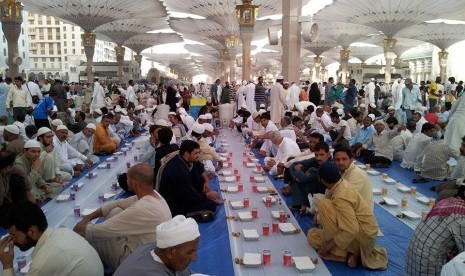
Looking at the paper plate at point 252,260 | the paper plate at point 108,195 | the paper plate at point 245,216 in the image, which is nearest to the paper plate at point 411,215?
the paper plate at point 245,216

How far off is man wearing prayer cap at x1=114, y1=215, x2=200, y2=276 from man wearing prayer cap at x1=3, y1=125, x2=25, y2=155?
169 inches

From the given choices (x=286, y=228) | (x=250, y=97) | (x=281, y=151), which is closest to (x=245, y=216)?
(x=286, y=228)

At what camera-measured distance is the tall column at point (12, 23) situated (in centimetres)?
1762

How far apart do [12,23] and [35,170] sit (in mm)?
15384

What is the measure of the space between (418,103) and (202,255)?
34.8 ft

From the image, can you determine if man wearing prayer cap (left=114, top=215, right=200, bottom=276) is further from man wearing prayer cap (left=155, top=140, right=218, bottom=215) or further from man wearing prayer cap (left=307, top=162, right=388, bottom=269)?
man wearing prayer cap (left=155, top=140, right=218, bottom=215)

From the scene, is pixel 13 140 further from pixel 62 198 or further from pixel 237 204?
pixel 237 204

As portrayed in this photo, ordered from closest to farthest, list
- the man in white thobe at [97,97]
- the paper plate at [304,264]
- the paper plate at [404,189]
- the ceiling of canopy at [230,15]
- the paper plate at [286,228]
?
the paper plate at [304,264], the paper plate at [286,228], the paper plate at [404,189], the man in white thobe at [97,97], the ceiling of canopy at [230,15]

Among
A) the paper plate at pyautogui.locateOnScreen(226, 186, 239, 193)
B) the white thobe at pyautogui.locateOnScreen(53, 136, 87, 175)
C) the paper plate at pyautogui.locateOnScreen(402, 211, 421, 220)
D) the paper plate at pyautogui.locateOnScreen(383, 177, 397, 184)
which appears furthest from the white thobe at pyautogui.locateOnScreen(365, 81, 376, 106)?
→ the white thobe at pyautogui.locateOnScreen(53, 136, 87, 175)

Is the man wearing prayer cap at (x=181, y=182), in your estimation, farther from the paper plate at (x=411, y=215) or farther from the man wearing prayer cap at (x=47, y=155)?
the paper plate at (x=411, y=215)

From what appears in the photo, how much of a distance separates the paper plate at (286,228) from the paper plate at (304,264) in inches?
26.5

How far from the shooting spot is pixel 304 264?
11.8 ft

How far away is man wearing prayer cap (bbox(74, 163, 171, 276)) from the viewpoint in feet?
9.78

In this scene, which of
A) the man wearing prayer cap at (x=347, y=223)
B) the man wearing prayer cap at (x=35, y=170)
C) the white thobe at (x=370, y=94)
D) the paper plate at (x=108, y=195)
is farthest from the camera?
the white thobe at (x=370, y=94)
